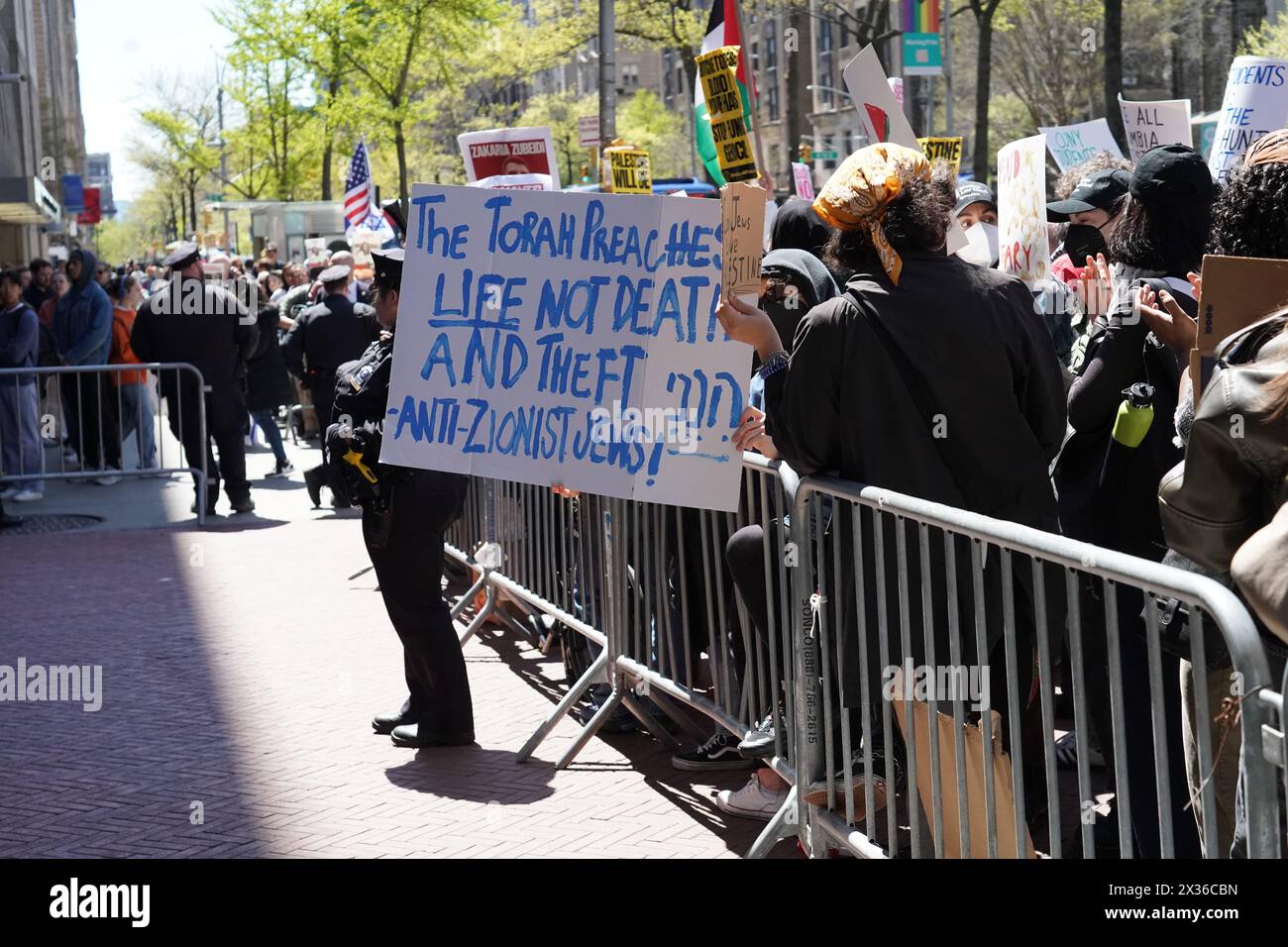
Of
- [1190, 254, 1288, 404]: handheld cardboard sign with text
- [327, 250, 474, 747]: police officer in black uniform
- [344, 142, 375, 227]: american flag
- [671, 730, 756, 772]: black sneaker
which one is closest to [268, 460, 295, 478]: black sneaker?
[344, 142, 375, 227]: american flag

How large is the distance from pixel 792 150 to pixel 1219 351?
30790 millimetres

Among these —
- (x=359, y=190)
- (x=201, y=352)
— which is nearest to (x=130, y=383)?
(x=201, y=352)

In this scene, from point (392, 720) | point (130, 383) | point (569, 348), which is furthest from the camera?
point (130, 383)

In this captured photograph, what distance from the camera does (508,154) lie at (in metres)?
12.2

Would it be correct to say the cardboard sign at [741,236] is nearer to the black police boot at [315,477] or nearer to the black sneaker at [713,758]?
the black sneaker at [713,758]

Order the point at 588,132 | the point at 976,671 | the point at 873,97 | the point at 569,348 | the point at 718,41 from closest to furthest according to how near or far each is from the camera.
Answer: the point at 976,671, the point at 569,348, the point at 873,97, the point at 718,41, the point at 588,132

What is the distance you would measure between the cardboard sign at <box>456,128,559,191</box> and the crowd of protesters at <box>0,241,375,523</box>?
1.37 meters

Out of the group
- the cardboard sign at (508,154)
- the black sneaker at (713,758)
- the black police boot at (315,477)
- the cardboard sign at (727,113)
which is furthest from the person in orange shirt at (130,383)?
the black sneaker at (713,758)

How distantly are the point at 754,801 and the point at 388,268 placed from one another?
2.44 meters

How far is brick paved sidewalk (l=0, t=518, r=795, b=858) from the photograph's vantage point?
5.20 metres

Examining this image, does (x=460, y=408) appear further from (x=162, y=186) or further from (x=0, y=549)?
(x=162, y=186)

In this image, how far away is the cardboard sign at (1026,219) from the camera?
6.83 m

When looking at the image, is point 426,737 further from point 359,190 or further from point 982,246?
point 359,190

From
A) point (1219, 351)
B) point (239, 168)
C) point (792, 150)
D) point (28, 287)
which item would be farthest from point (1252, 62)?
point (239, 168)
